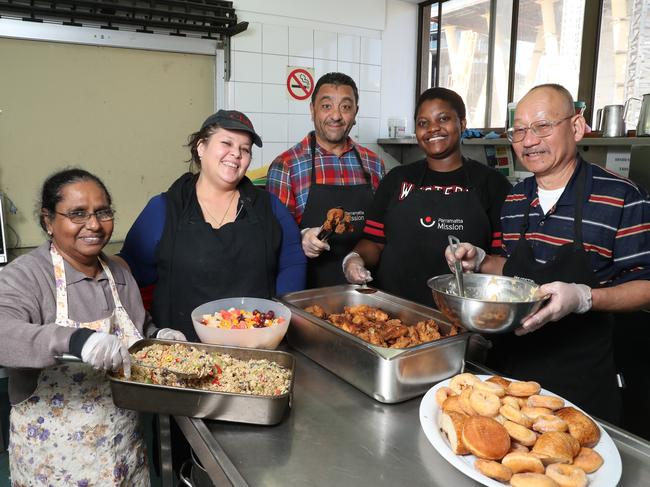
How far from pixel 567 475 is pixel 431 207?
146 centimetres

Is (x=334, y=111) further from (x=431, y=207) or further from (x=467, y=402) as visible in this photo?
(x=467, y=402)

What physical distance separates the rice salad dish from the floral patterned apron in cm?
32

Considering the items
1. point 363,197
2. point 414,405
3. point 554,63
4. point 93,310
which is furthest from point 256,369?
point 554,63

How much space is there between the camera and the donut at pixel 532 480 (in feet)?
3.08

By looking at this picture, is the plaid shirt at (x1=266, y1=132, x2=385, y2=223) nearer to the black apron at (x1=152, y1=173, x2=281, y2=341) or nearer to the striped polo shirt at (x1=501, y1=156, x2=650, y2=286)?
the black apron at (x1=152, y1=173, x2=281, y2=341)

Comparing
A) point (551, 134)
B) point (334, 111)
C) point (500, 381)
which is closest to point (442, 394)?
point (500, 381)

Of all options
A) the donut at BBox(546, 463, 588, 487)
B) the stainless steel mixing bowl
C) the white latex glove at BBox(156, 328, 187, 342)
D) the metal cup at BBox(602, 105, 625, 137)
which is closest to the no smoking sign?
the metal cup at BBox(602, 105, 625, 137)

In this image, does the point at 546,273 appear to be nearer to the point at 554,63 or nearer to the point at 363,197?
the point at 363,197

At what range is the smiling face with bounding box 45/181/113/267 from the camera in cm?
155

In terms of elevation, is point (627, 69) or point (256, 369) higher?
point (627, 69)

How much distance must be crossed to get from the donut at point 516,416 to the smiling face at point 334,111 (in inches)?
72.2

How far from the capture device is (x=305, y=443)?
1.20 metres

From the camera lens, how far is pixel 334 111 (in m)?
2.66

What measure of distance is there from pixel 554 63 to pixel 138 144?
3.13m
